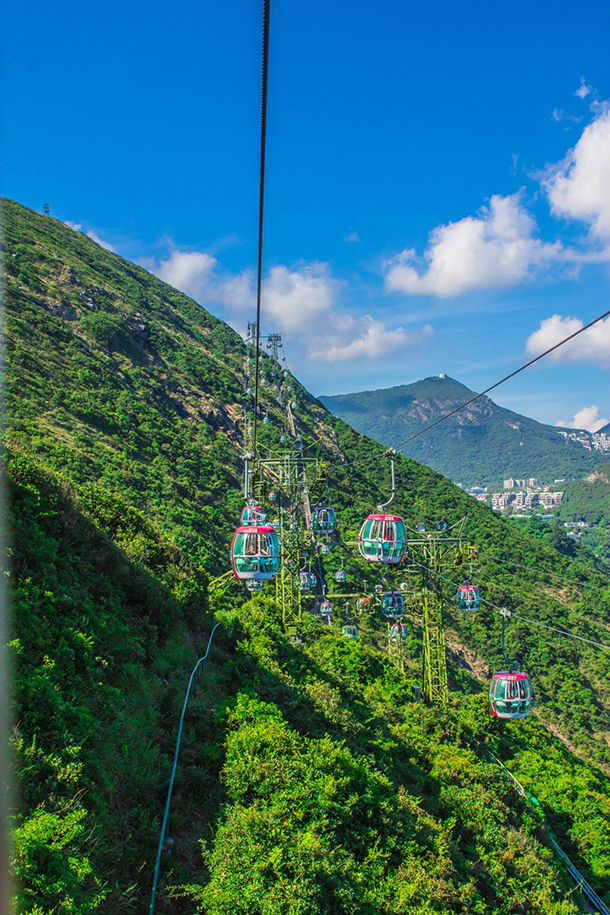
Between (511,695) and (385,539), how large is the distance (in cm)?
781

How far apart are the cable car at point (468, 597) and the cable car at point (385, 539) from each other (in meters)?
9.26

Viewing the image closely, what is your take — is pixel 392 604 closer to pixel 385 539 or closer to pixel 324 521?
pixel 324 521

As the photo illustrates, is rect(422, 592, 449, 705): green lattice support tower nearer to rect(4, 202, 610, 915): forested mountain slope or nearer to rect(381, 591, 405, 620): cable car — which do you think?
rect(4, 202, 610, 915): forested mountain slope

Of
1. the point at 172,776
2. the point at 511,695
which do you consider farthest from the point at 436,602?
the point at 172,776

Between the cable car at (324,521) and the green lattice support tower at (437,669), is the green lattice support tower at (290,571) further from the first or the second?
the green lattice support tower at (437,669)

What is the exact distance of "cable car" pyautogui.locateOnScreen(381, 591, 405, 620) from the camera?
2270 cm

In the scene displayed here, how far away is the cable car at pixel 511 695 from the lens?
16.6m

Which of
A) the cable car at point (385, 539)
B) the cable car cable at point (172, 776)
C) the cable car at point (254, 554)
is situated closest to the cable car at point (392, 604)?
the cable car at point (385, 539)

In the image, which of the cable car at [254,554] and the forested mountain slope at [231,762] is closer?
the forested mountain slope at [231,762]

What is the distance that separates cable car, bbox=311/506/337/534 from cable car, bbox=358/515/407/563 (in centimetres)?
868

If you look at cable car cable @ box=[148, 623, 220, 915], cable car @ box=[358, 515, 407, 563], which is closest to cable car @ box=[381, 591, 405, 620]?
cable car @ box=[358, 515, 407, 563]

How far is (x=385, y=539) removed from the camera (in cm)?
1293

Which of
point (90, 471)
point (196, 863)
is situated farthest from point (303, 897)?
point (90, 471)

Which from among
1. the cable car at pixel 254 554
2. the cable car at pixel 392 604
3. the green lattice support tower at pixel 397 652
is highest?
the cable car at pixel 254 554
